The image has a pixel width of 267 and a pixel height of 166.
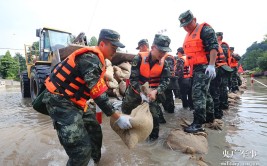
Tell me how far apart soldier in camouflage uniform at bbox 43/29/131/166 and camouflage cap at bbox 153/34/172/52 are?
1245 mm

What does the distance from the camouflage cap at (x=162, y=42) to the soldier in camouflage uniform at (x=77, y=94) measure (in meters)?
1.25

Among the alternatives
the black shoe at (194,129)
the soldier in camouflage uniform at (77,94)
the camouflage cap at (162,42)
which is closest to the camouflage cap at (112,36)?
the soldier in camouflage uniform at (77,94)

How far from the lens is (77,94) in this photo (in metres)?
2.30

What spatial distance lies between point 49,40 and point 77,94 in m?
6.52

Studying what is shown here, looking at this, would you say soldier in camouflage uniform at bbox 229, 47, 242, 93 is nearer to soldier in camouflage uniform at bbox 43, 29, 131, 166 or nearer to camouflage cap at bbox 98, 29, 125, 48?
camouflage cap at bbox 98, 29, 125, 48

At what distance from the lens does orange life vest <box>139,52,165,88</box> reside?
3.87 meters

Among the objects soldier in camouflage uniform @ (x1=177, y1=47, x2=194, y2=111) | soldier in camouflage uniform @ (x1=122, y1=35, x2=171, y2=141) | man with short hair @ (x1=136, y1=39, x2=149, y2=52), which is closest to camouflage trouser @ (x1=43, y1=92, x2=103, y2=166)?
soldier in camouflage uniform @ (x1=122, y1=35, x2=171, y2=141)

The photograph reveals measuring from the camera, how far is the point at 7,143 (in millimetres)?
3639

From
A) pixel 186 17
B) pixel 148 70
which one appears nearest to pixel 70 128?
pixel 148 70

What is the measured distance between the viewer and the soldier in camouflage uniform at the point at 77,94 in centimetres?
217

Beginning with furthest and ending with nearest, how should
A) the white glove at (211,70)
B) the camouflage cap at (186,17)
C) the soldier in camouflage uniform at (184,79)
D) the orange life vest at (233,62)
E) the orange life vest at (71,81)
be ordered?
the orange life vest at (233,62), the soldier in camouflage uniform at (184,79), the camouflage cap at (186,17), the white glove at (211,70), the orange life vest at (71,81)

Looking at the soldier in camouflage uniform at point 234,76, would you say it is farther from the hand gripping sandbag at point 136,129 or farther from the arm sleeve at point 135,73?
the hand gripping sandbag at point 136,129

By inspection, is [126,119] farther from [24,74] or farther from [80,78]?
[24,74]

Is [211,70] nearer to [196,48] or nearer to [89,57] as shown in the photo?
[196,48]
